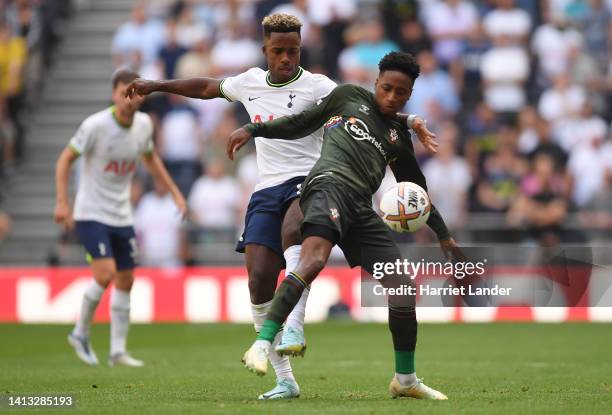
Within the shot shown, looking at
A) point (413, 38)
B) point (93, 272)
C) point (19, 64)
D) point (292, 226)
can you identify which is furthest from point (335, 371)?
point (19, 64)

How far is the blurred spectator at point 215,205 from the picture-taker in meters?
21.7

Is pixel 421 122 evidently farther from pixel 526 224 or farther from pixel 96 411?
pixel 526 224

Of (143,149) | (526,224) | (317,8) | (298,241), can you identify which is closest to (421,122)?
(298,241)

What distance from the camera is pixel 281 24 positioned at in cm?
921

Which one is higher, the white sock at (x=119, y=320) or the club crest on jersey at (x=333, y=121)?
the club crest on jersey at (x=333, y=121)

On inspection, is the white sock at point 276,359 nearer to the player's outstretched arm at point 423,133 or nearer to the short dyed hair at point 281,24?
the player's outstretched arm at point 423,133

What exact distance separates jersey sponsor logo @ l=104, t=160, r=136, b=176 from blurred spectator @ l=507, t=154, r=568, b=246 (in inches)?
343

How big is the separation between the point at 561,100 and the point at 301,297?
1386 centimetres

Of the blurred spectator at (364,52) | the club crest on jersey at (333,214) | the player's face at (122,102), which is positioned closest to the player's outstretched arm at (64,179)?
the player's face at (122,102)

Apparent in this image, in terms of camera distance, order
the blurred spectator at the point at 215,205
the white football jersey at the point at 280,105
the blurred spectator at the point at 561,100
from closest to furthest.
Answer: the white football jersey at the point at 280,105
the blurred spectator at the point at 215,205
the blurred spectator at the point at 561,100

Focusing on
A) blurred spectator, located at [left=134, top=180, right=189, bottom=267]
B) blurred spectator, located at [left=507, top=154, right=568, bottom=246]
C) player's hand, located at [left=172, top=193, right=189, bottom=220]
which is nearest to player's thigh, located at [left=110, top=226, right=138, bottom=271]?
player's hand, located at [left=172, top=193, right=189, bottom=220]

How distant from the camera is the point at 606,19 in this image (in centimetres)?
2323

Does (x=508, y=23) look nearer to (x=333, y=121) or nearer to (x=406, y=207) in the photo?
(x=333, y=121)

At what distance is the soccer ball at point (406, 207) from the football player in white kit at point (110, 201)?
4573 millimetres
